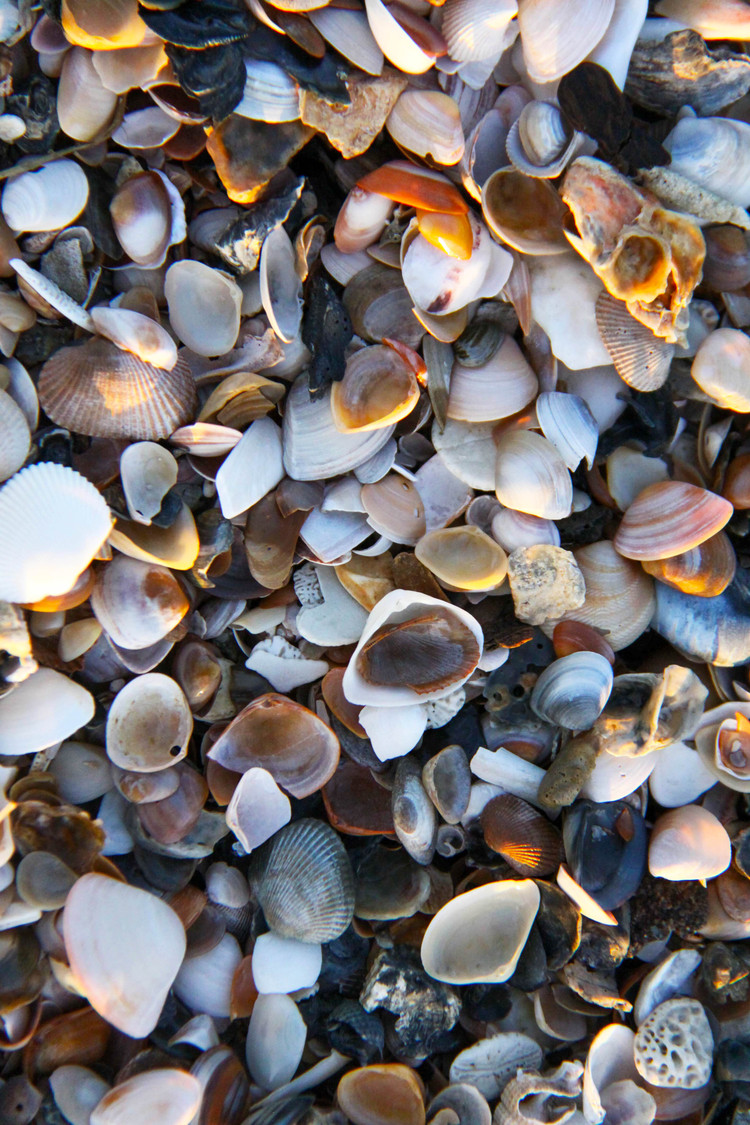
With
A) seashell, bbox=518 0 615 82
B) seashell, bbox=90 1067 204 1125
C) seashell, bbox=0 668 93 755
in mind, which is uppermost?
seashell, bbox=518 0 615 82

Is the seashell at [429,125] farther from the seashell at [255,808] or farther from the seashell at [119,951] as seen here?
the seashell at [119,951]

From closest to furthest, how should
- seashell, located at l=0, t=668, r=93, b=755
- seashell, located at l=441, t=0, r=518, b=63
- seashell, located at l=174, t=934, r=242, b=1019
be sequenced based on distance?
seashell, located at l=441, t=0, r=518, b=63 → seashell, located at l=0, t=668, r=93, b=755 → seashell, located at l=174, t=934, r=242, b=1019

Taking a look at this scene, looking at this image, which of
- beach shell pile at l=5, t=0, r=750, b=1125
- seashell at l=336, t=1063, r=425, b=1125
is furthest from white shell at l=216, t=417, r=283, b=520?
seashell at l=336, t=1063, r=425, b=1125

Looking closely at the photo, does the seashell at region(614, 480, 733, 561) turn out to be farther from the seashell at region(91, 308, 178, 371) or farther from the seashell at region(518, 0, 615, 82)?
the seashell at region(91, 308, 178, 371)

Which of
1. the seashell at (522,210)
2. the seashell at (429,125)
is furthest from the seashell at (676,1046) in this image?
the seashell at (429,125)

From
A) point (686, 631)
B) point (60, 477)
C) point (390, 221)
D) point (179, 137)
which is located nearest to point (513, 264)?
point (390, 221)

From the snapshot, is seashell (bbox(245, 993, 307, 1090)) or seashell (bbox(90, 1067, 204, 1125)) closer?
seashell (bbox(90, 1067, 204, 1125))

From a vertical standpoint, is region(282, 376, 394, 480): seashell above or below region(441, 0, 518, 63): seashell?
below

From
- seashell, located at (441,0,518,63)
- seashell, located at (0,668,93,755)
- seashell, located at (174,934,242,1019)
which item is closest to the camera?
seashell, located at (441,0,518,63)
